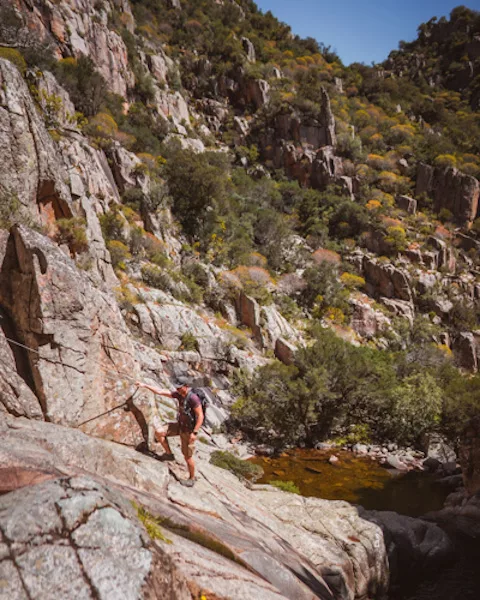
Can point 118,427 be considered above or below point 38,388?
below

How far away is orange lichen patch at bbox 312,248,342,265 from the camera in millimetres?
33719

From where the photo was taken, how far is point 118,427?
618cm

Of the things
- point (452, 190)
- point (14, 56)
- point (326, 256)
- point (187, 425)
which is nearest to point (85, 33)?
point (14, 56)

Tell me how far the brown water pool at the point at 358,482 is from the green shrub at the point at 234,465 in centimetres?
65

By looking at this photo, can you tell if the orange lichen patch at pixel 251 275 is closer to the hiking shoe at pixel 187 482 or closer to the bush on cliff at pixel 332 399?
the bush on cliff at pixel 332 399

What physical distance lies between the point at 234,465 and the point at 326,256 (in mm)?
26500

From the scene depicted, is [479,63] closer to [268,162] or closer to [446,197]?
[446,197]

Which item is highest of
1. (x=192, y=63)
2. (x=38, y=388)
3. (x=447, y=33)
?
(x=447, y=33)

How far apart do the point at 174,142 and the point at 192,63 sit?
71.1 ft

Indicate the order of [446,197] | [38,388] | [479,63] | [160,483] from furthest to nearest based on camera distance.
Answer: [479,63] < [446,197] < [38,388] < [160,483]

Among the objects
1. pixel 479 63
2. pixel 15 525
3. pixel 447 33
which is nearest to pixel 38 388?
pixel 15 525

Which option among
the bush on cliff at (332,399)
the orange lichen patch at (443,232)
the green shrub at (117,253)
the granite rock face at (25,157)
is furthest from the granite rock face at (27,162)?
the orange lichen patch at (443,232)

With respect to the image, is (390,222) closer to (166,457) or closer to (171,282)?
(171,282)

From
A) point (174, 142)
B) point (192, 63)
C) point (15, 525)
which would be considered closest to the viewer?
point (15, 525)
